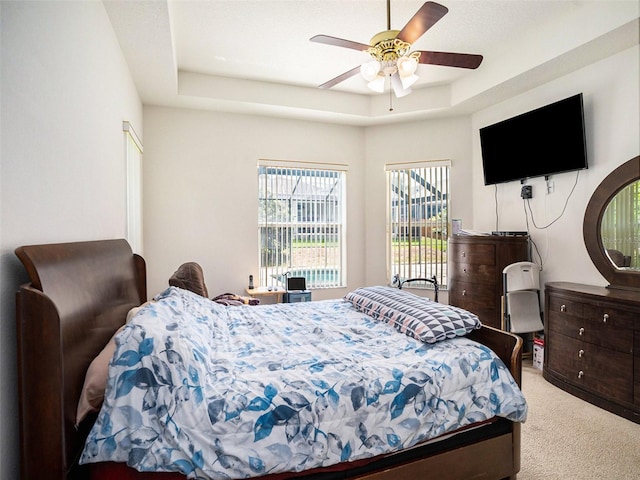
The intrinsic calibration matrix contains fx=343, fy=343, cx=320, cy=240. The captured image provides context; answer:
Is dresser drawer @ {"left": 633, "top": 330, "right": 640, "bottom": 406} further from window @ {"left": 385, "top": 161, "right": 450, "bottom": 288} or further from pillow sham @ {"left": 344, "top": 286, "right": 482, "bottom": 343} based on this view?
window @ {"left": 385, "top": 161, "right": 450, "bottom": 288}

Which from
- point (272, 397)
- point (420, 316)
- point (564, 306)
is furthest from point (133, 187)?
point (564, 306)

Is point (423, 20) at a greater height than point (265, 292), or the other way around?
point (423, 20)

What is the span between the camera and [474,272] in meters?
3.44

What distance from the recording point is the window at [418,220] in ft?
14.0

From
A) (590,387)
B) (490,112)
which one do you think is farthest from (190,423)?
(490,112)

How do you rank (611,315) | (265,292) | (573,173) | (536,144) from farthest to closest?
(265,292)
(536,144)
(611,315)
(573,173)

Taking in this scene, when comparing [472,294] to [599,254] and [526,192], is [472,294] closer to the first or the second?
[526,192]

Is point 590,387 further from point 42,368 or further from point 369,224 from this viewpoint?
point 42,368

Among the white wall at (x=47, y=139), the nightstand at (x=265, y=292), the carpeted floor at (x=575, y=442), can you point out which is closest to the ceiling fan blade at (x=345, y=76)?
the white wall at (x=47, y=139)

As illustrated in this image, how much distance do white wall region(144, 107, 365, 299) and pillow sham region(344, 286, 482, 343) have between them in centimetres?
208

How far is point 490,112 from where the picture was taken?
3.81 m

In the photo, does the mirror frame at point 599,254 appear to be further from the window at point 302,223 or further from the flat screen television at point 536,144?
the window at point 302,223

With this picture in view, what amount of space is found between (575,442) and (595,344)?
718 mm

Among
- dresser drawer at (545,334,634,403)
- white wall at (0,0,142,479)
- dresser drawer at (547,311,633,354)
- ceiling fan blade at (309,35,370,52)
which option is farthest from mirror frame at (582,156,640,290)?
white wall at (0,0,142,479)
